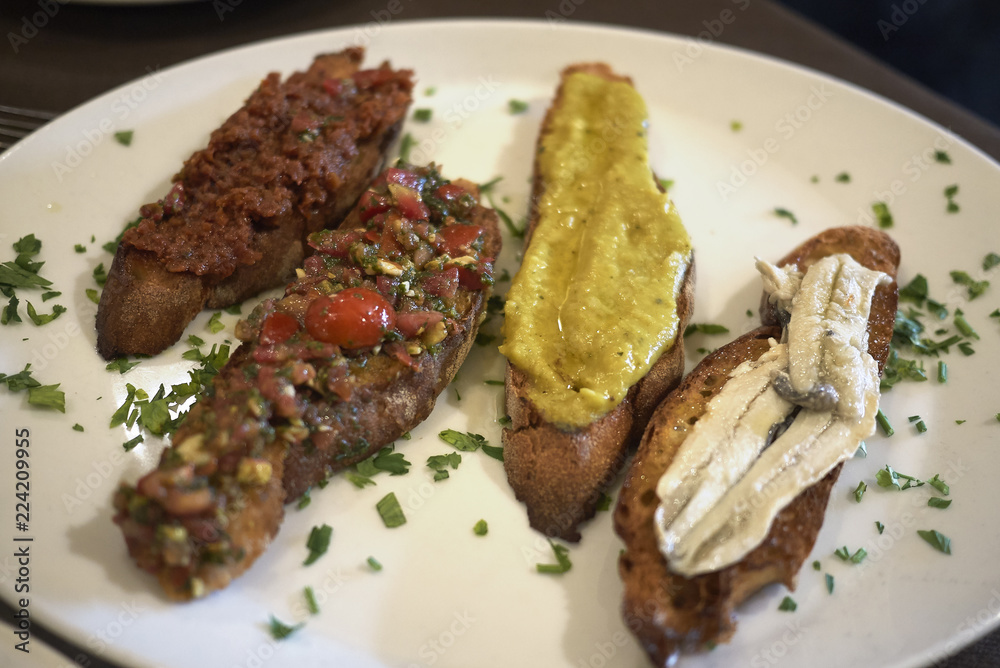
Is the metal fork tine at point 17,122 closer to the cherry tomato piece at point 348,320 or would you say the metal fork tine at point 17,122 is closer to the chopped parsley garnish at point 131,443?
the chopped parsley garnish at point 131,443

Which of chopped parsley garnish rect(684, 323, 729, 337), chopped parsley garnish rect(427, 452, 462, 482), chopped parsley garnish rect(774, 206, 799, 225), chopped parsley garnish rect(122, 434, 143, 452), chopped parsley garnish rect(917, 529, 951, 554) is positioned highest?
chopped parsley garnish rect(774, 206, 799, 225)

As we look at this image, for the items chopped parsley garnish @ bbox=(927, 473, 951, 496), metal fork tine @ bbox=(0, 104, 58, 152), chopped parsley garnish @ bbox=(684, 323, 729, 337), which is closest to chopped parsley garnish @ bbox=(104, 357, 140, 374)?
metal fork tine @ bbox=(0, 104, 58, 152)

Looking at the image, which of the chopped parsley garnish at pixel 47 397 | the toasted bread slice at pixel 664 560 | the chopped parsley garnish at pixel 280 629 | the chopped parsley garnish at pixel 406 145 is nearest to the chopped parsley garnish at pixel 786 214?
the toasted bread slice at pixel 664 560

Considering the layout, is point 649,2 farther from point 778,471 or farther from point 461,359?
point 778,471

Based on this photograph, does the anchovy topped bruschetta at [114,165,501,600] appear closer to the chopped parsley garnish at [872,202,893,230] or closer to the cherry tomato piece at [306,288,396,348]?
the cherry tomato piece at [306,288,396,348]

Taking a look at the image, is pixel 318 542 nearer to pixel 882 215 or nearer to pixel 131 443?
pixel 131 443

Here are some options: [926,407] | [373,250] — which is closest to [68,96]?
[373,250]

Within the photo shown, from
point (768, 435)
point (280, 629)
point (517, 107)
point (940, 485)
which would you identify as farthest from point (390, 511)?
point (517, 107)
